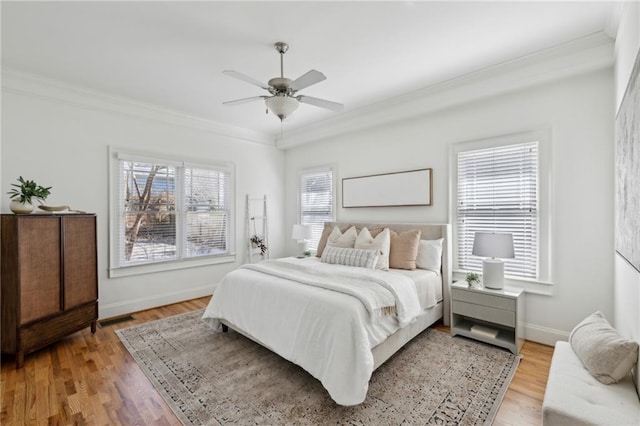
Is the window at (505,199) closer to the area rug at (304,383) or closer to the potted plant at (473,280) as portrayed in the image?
the potted plant at (473,280)

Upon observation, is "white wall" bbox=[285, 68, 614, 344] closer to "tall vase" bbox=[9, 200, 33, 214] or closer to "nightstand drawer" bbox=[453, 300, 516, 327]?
"nightstand drawer" bbox=[453, 300, 516, 327]

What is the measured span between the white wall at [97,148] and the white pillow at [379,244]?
248 centimetres

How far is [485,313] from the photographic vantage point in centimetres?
297

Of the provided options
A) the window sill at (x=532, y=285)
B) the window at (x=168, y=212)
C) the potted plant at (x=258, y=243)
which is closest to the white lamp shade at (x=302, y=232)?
the potted plant at (x=258, y=243)

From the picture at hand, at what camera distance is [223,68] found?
3.11 m

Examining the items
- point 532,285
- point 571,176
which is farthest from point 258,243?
point 571,176

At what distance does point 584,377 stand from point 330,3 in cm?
294

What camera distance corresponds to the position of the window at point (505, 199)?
10.1ft

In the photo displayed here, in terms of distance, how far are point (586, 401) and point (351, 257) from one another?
7.66 ft

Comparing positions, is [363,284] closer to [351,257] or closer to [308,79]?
[351,257]

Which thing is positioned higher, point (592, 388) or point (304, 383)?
point (592, 388)

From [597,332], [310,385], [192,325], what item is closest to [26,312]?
[192,325]

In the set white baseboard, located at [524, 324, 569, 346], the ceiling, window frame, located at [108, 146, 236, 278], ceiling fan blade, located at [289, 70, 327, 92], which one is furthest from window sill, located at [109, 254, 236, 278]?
white baseboard, located at [524, 324, 569, 346]

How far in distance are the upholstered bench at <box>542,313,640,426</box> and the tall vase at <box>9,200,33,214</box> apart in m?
4.35
